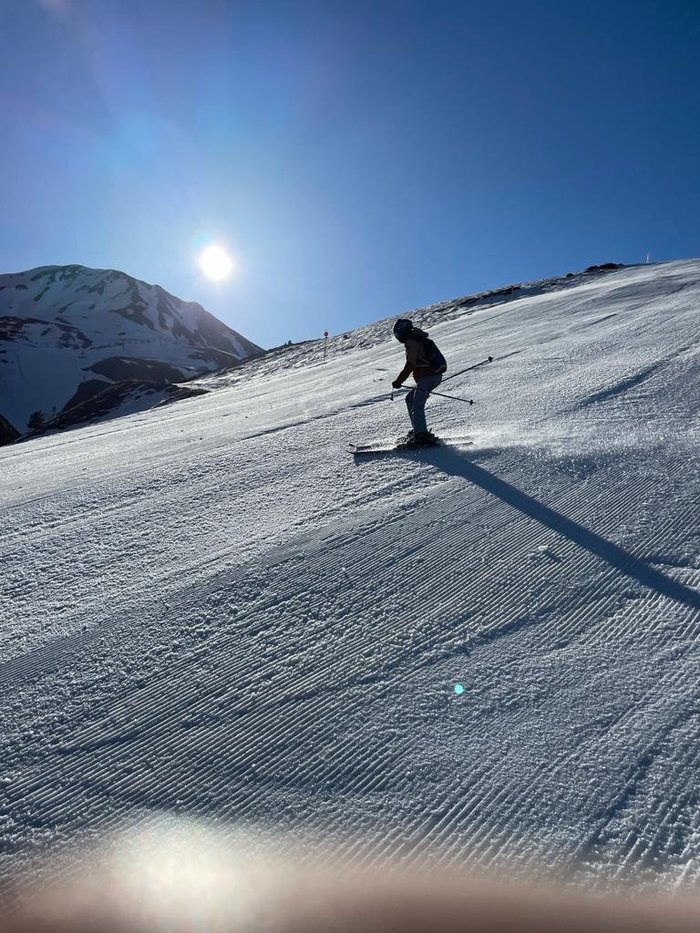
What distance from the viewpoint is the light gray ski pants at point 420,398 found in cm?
548

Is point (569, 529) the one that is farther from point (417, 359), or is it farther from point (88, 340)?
point (88, 340)

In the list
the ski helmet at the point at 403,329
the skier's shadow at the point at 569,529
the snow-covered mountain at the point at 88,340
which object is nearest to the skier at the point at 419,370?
the ski helmet at the point at 403,329

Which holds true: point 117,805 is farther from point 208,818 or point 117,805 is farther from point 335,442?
point 335,442

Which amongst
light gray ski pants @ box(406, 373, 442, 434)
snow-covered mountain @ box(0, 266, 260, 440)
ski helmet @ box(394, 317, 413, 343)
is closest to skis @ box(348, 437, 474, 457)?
light gray ski pants @ box(406, 373, 442, 434)

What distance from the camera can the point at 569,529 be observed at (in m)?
3.35

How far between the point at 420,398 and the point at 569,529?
2561 mm

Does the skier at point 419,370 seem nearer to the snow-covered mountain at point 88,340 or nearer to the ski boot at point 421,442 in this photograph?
the ski boot at point 421,442

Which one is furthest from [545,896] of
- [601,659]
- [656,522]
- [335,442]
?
[335,442]

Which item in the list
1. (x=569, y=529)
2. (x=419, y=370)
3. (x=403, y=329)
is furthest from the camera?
(x=419, y=370)

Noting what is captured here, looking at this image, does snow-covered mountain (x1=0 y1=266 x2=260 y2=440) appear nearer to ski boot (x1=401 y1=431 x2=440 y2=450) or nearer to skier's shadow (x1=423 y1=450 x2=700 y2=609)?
ski boot (x1=401 y1=431 x2=440 y2=450)

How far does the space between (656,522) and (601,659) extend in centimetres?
150

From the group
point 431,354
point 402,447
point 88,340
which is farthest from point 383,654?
point 88,340

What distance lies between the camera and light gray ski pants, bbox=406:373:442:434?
5.48 m

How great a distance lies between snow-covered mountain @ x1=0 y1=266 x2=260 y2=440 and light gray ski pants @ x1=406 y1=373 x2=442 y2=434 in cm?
3358
